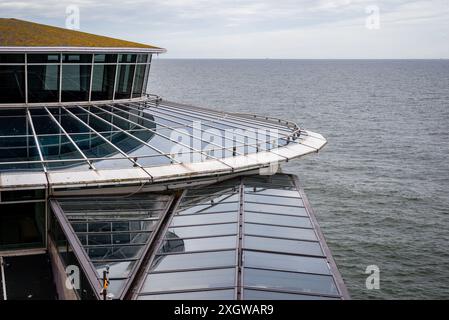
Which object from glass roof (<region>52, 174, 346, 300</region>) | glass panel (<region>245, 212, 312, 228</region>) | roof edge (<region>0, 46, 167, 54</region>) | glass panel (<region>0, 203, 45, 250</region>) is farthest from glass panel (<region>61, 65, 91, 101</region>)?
glass panel (<region>245, 212, 312, 228</region>)

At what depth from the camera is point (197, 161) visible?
74.8ft

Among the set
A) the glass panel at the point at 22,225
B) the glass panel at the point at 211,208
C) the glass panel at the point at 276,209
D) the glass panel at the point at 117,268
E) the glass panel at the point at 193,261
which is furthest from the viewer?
the glass panel at the point at 22,225

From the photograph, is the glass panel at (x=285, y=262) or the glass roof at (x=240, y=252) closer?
the glass roof at (x=240, y=252)

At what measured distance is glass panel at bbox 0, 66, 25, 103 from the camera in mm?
28750

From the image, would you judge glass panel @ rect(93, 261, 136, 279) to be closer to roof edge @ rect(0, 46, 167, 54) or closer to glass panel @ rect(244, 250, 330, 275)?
glass panel @ rect(244, 250, 330, 275)

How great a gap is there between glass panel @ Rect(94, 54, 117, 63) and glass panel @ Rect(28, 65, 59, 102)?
8.20 feet

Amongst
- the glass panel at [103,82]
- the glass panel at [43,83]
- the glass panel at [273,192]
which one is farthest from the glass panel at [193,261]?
the glass panel at [103,82]

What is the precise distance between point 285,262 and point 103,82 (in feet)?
67.4

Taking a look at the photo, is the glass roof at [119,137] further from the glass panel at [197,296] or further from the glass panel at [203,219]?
the glass panel at [197,296]

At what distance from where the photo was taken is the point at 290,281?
46.0 feet

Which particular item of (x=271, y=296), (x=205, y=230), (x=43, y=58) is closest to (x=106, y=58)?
(x=43, y=58)

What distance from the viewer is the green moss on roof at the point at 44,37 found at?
96.1 feet

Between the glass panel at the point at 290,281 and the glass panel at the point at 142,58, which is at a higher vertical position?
the glass panel at the point at 142,58

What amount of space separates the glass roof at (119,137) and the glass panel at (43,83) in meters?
0.80
